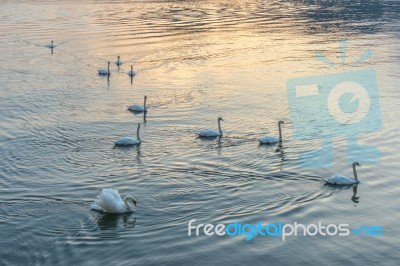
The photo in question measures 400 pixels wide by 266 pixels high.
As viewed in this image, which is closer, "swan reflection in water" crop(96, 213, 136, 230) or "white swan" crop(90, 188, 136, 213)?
"swan reflection in water" crop(96, 213, 136, 230)

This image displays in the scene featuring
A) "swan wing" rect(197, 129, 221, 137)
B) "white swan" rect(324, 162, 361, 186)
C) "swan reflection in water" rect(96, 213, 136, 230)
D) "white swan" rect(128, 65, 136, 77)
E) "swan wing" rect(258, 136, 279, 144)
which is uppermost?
"white swan" rect(128, 65, 136, 77)

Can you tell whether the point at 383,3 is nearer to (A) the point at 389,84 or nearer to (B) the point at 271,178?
(A) the point at 389,84

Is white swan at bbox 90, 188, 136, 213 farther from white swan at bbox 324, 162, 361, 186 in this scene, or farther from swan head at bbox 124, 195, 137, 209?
white swan at bbox 324, 162, 361, 186

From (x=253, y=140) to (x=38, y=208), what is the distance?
12069 millimetres

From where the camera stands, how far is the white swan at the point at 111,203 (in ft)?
73.0

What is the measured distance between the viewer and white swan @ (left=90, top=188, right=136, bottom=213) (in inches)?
877

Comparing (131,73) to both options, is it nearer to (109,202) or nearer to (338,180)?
(338,180)

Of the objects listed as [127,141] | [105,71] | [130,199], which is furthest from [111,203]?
[105,71]

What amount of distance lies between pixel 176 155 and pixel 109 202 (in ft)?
23.6

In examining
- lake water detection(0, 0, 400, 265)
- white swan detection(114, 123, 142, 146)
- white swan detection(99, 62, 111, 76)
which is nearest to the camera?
lake water detection(0, 0, 400, 265)

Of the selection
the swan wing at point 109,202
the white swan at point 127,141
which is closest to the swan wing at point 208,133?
the white swan at point 127,141

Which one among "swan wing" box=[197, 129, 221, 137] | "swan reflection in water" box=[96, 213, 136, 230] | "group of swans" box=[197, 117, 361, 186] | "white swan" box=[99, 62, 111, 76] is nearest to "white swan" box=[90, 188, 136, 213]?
"swan reflection in water" box=[96, 213, 136, 230]

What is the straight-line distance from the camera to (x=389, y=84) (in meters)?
43.8

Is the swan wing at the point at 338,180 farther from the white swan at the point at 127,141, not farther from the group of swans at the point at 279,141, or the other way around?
the white swan at the point at 127,141
